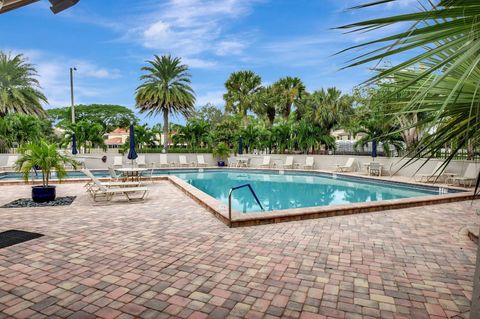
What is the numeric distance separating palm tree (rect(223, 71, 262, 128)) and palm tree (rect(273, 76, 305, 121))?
350 cm

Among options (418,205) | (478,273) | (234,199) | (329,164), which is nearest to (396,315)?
(478,273)

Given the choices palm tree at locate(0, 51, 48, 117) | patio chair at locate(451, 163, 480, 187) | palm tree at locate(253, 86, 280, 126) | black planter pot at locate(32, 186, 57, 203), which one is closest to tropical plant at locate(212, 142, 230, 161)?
palm tree at locate(253, 86, 280, 126)

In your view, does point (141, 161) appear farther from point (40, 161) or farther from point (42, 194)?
point (40, 161)

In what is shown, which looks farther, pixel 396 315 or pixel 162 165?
pixel 162 165

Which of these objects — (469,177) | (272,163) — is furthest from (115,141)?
(469,177)

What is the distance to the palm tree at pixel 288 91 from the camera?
103 feet

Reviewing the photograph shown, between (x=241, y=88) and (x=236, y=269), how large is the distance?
108 feet

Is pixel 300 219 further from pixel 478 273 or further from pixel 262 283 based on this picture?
pixel 478 273

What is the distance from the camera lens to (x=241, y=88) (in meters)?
35.1

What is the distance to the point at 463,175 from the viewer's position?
12.5m

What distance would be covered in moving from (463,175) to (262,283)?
12899 millimetres

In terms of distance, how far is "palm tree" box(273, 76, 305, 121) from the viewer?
103ft

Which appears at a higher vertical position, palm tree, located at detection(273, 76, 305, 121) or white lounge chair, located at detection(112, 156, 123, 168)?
palm tree, located at detection(273, 76, 305, 121)

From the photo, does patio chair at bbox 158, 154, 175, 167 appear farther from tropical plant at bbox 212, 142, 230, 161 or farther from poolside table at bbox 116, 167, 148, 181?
poolside table at bbox 116, 167, 148, 181
